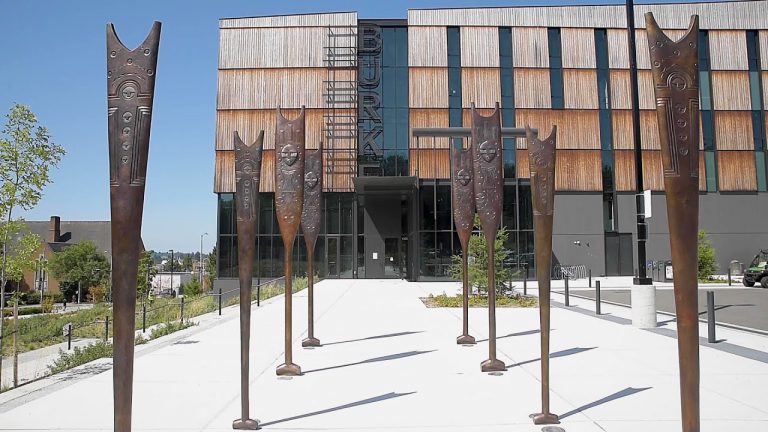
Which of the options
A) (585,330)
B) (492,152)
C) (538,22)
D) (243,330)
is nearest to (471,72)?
(538,22)

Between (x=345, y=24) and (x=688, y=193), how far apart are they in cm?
4014

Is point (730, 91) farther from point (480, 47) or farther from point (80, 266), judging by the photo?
point (80, 266)

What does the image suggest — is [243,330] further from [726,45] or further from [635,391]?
[726,45]

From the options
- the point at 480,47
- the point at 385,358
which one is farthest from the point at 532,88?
the point at 385,358

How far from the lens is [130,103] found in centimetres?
482

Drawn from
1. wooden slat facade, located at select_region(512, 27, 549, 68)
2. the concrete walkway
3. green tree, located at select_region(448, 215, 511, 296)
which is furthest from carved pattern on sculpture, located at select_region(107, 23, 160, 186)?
wooden slat facade, located at select_region(512, 27, 549, 68)

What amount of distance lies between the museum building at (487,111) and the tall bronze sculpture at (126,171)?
34.2 meters

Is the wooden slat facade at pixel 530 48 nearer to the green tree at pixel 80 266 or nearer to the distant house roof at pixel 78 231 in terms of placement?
the green tree at pixel 80 266

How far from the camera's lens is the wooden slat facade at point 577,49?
4091 centimetres

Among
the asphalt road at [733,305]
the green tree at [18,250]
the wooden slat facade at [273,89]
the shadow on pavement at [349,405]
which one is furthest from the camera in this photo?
the wooden slat facade at [273,89]

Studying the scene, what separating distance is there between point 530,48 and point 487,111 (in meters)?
5.87

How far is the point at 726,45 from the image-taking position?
4253 cm

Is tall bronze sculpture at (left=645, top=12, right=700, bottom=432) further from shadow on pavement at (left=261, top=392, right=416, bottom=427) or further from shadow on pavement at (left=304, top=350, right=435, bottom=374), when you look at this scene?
shadow on pavement at (left=304, top=350, right=435, bottom=374)

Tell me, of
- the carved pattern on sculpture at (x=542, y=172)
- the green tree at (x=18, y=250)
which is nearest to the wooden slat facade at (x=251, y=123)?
the green tree at (x=18, y=250)
